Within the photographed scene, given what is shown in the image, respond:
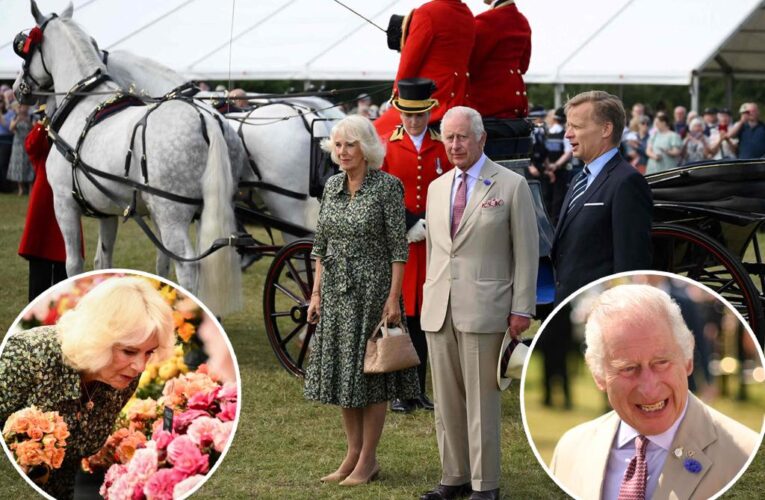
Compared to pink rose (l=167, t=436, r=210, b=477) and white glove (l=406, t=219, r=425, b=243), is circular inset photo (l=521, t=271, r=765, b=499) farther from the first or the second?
white glove (l=406, t=219, r=425, b=243)

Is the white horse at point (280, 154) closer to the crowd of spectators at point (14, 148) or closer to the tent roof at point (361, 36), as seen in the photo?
the tent roof at point (361, 36)

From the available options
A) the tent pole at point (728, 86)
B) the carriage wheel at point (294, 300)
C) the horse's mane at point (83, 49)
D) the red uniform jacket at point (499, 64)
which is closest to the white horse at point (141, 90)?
the horse's mane at point (83, 49)

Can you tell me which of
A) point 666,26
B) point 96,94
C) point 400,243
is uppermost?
point 666,26

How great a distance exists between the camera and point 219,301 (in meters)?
7.32

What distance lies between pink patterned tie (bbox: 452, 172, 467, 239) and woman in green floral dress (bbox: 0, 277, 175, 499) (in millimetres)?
1870

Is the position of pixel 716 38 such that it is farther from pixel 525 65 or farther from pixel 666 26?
A: pixel 525 65

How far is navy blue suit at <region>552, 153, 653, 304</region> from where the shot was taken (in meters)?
4.11

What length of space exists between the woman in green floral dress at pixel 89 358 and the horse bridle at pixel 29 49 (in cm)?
596

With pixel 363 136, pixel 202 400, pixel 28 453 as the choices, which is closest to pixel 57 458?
pixel 28 453

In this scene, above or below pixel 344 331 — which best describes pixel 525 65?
above

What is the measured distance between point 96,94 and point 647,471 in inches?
232

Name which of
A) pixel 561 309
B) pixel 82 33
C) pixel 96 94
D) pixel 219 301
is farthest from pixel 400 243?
pixel 82 33

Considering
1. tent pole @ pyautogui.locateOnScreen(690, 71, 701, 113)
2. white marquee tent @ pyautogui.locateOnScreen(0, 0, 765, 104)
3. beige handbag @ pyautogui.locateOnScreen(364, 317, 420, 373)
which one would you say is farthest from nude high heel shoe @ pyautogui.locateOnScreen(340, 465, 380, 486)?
tent pole @ pyautogui.locateOnScreen(690, 71, 701, 113)

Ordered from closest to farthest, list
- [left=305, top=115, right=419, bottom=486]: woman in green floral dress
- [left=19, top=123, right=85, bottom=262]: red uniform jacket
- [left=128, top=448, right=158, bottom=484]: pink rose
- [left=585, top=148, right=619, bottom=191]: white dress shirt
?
1. [left=128, top=448, right=158, bottom=484]: pink rose
2. [left=585, top=148, right=619, bottom=191]: white dress shirt
3. [left=305, top=115, right=419, bottom=486]: woman in green floral dress
4. [left=19, top=123, right=85, bottom=262]: red uniform jacket
